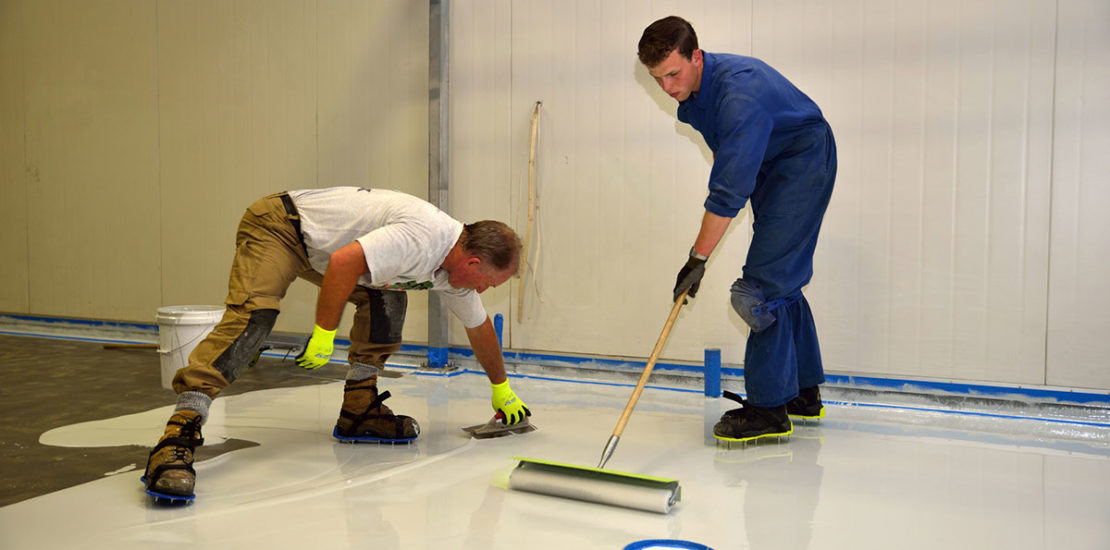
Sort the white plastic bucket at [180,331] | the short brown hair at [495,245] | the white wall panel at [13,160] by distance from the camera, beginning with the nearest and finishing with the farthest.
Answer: the short brown hair at [495,245], the white plastic bucket at [180,331], the white wall panel at [13,160]

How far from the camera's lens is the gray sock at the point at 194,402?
88.6 inches

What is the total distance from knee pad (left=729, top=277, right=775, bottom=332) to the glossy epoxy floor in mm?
441

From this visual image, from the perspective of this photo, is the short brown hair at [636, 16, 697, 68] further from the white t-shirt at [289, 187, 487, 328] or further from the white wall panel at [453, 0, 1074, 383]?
the white wall panel at [453, 0, 1074, 383]

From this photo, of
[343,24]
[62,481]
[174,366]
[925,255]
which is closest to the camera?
[62,481]

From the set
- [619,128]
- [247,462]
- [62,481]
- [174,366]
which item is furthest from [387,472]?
[619,128]

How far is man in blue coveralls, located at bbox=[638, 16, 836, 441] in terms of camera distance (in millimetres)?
2596

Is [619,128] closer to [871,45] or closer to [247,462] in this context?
[871,45]

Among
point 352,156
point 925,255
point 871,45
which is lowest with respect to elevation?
point 925,255

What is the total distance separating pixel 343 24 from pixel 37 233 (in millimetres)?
3210

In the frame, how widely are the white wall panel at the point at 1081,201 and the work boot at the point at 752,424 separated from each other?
130cm

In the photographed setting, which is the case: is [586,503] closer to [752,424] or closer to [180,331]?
[752,424]

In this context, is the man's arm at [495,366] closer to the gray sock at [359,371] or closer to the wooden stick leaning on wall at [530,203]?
the gray sock at [359,371]

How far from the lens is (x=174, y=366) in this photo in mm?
3742

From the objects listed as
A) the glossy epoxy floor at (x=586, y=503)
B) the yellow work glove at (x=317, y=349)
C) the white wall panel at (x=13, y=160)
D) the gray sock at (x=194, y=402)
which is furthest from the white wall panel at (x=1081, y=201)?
the white wall panel at (x=13, y=160)
